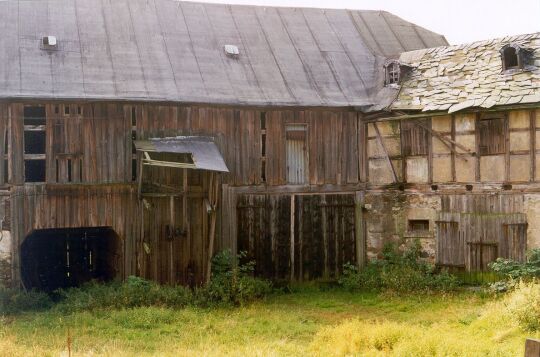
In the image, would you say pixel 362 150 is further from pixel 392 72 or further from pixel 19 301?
pixel 19 301

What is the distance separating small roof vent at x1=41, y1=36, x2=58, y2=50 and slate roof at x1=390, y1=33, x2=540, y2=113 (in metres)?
9.54

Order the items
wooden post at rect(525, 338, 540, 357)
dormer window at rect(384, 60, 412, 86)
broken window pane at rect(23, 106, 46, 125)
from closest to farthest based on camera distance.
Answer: wooden post at rect(525, 338, 540, 357)
broken window pane at rect(23, 106, 46, 125)
dormer window at rect(384, 60, 412, 86)

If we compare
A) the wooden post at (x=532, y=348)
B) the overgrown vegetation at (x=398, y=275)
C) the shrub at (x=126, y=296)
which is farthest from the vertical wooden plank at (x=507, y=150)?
the wooden post at (x=532, y=348)

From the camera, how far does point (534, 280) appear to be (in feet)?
53.0

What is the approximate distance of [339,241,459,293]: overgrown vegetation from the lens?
722 inches

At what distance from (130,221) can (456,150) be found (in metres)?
9.14

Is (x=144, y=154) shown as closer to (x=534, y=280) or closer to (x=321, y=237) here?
(x=321, y=237)

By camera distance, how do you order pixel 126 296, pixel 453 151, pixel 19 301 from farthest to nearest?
1. pixel 453 151
2. pixel 126 296
3. pixel 19 301

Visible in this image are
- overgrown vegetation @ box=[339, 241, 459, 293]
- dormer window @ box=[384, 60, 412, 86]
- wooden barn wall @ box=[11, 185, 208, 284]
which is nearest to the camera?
wooden barn wall @ box=[11, 185, 208, 284]

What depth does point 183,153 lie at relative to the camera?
18.0m

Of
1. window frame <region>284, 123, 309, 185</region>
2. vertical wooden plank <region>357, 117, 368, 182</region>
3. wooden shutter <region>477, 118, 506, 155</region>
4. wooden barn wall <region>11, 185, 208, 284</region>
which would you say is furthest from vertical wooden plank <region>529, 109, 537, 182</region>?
wooden barn wall <region>11, 185, 208, 284</region>

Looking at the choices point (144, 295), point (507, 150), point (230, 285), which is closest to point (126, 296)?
point (144, 295)

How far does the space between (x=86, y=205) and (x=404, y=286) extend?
341 inches

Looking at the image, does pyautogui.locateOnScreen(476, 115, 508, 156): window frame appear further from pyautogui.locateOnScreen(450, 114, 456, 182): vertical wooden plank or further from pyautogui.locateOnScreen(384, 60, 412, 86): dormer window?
pyautogui.locateOnScreen(384, 60, 412, 86): dormer window
